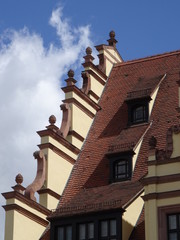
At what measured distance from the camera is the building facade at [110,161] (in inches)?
1052

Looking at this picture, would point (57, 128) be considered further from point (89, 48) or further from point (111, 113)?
point (89, 48)

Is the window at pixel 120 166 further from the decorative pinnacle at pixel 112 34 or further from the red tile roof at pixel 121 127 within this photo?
the decorative pinnacle at pixel 112 34

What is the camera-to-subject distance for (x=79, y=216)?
28.0 metres

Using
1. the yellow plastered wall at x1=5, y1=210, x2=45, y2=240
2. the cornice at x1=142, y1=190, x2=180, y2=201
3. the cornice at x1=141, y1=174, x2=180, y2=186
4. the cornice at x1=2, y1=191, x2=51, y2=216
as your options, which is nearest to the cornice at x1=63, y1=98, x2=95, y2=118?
the cornice at x1=2, y1=191, x2=51, y2=216

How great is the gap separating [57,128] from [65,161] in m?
1.30

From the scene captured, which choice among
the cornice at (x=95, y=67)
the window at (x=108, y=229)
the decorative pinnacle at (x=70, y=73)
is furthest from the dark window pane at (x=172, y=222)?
the cornice at (x=95, y=67)

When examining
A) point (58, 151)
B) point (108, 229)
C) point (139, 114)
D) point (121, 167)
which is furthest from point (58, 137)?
point (108, 229)

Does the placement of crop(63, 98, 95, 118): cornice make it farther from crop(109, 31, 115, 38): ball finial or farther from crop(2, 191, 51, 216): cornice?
crop(109, 31, 115, 38): ball finial

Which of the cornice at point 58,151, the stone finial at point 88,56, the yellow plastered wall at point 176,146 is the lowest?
the yellow plastered wall at point 176,146

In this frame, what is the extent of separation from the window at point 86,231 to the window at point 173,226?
2949 millimetres

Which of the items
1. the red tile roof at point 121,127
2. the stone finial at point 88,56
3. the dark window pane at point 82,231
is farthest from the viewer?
the stone finial at point 88,56

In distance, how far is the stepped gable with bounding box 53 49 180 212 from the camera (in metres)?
30.8

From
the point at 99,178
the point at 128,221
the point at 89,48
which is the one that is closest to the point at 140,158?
the point at 99,178

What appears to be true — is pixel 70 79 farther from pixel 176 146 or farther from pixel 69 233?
pixel 176 146
